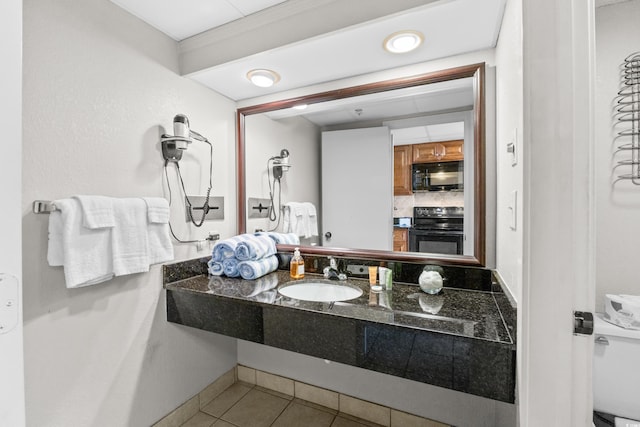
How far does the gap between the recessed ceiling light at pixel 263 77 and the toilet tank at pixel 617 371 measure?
2.05m

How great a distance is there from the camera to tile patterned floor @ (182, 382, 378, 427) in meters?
1.59

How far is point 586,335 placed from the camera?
70 centimetres

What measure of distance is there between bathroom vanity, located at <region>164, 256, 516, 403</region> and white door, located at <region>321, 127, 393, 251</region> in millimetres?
188

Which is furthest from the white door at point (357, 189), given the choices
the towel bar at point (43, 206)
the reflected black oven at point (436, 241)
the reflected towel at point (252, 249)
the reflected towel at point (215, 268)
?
the towel bar at point (43, 206)

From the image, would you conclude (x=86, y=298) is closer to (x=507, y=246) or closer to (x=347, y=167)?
(x=347, y=167)

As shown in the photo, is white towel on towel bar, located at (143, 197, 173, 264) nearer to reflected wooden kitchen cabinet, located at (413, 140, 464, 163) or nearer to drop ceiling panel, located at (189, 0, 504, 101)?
drop ceiling panel, located at (189, 0, 504, 101)

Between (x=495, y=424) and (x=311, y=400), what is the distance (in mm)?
997

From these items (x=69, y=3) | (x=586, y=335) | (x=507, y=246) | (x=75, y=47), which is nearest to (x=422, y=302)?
(x=507, y=246)

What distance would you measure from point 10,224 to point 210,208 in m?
1.08

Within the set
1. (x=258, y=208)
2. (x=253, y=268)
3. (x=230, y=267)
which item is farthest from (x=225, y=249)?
(x=258, y=208)

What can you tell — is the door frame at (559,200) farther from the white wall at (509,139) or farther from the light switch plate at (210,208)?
the light switch plate at (210,208)

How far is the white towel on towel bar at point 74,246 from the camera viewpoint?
41.9 inches

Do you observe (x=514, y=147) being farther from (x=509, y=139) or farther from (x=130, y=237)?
(x=130, y=237)

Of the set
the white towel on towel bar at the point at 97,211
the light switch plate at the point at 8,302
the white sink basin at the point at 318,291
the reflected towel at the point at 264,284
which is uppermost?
the white towel on towel bar at the point at 97,211
